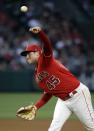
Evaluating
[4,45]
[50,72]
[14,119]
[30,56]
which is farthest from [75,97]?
[4,45]

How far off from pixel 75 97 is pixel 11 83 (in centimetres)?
890

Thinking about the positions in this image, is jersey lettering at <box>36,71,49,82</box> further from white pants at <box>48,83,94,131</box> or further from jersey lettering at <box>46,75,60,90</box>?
white pants at <box>48,83,94,131</box>

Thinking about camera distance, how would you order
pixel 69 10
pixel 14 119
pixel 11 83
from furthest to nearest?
pixel 69 10 < pixel 11 83 < pixel 14 119

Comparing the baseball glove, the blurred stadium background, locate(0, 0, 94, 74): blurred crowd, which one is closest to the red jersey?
the baseball glove

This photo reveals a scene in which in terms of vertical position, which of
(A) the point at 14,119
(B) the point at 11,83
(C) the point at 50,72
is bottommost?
(B) the point at 11,83

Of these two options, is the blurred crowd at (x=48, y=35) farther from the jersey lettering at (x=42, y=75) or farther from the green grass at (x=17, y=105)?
the jersey lettering at (x=42, y=75)

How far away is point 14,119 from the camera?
864cm

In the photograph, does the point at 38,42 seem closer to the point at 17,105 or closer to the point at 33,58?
the point at 17,105

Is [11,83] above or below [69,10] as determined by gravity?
below

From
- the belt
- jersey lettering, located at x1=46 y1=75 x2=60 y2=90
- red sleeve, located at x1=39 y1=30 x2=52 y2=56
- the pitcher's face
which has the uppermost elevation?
red sleeve, located at x1=39 y1=30 x2=52 y2=56

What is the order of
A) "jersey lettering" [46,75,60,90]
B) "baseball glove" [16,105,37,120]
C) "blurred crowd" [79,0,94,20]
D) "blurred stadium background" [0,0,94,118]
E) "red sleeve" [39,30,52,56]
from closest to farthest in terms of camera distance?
"red sleeve" [39,30,52,56]
"jersey lettering" [46,75,60,90]
"baseball glove" [16,105,37,120]
"blurred stadium background" [0,0,94,118]
"blurred crowd" [79,0,94,20]

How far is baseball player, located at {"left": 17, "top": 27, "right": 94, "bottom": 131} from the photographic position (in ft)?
16.2

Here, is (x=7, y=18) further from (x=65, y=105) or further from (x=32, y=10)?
(x=65, y=105)

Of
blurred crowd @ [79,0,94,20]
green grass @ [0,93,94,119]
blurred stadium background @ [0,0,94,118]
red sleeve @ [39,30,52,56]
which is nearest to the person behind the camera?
red sleeve @ [39,30,52,56]
